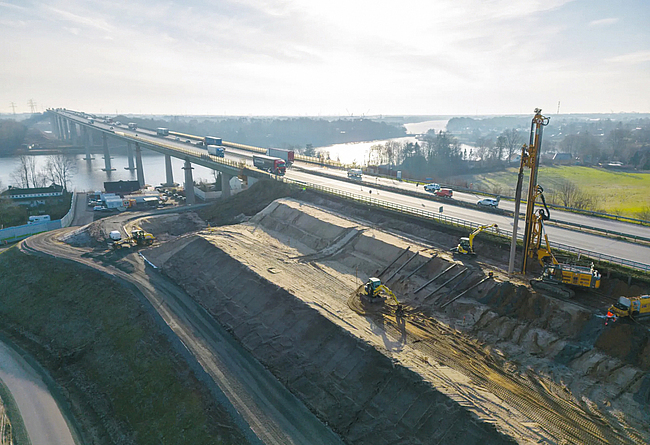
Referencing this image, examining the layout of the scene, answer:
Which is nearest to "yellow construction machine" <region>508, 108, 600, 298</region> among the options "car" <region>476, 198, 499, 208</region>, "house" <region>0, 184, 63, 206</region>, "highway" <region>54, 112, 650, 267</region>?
"highway" <region>54, 112, 650, 267</region>

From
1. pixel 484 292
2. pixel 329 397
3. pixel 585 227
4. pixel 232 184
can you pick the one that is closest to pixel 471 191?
pixel 585 227

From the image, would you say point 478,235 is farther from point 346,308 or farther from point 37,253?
point 37,253

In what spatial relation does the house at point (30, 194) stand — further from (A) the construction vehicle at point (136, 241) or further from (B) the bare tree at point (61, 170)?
(A) the construction vehicle at point (136, 241)

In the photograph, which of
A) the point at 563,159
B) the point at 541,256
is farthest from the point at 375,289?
the point at 563,159

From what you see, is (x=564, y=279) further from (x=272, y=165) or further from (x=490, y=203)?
(x=272, y=165)

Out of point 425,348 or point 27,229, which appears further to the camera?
point 27,229
